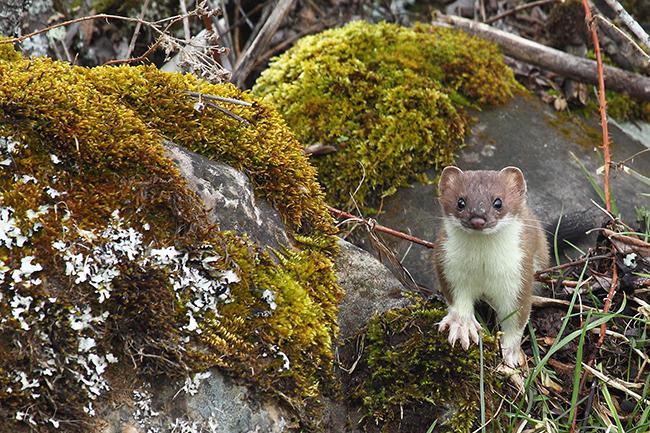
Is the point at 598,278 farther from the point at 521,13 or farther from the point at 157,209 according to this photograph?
the point at 521,13

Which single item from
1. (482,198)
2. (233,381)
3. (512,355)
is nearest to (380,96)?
(482,198)

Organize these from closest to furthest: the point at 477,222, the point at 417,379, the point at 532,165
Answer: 1. the point at 417,379
2. the point at 477,222
3. the point at 532,165

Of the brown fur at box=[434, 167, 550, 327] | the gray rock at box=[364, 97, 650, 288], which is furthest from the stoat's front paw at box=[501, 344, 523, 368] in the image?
the gray rock at box=[364, 97, 650, 288]

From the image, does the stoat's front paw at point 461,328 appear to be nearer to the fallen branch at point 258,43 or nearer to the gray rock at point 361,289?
the gray rock at point 361,289

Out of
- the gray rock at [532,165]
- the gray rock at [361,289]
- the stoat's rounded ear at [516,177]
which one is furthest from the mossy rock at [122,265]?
the gray rock at [532,165]

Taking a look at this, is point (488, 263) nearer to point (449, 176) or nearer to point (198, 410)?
point (449, 176)

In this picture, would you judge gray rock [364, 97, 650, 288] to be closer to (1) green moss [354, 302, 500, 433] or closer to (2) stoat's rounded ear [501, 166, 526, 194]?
(2) stoat's rounded ear [501, 166, 526, 194]
